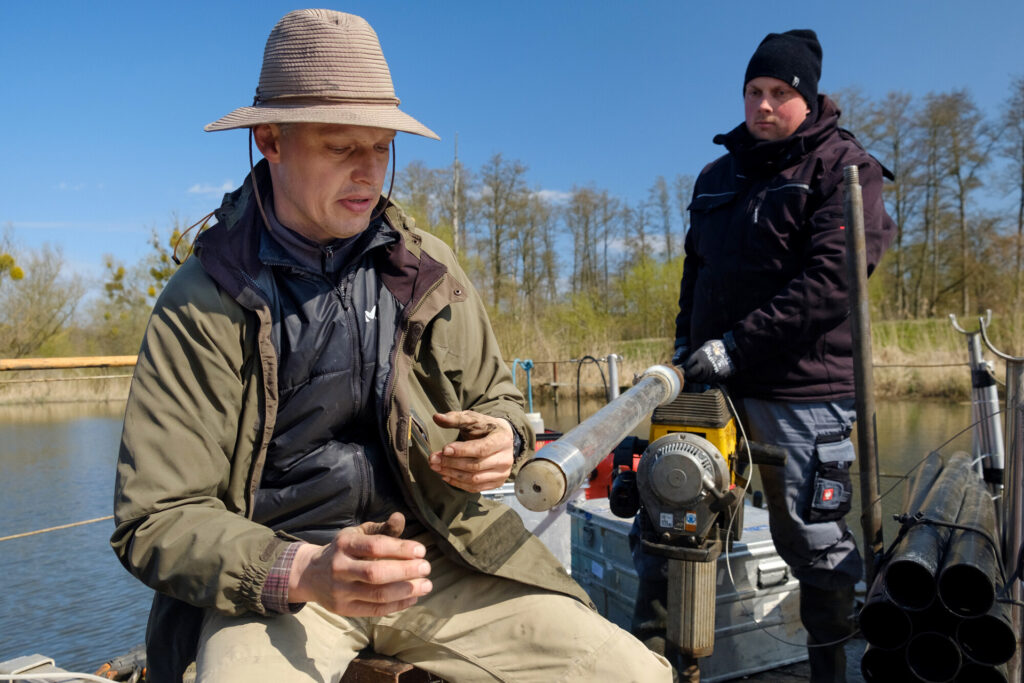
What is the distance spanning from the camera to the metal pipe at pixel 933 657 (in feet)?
6.15

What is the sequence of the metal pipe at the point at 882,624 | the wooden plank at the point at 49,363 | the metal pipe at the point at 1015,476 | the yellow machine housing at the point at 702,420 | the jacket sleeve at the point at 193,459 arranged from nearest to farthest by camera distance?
1. the jacket sleeve at the point at 193,459
2. the metal pipe at the point at 882,624
3. the metal pipe at the point at 1015,476
4. the yellow machine housing at the point at 702,420
5. the wooden plank at the point at 49,363

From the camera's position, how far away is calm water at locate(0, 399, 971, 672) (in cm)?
484

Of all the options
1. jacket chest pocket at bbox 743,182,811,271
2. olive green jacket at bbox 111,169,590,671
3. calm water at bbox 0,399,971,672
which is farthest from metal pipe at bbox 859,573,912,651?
calm water at bbox 0,399,971,672

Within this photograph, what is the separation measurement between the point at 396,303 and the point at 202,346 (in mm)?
442

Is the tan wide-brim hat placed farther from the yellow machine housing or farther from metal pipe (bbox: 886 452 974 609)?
metal pipe (bbox: 886 452 974 609)

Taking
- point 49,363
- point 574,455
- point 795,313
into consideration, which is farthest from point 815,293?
point 49,363

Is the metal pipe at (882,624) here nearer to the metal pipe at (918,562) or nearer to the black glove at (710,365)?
the metal pipe at (918,562)

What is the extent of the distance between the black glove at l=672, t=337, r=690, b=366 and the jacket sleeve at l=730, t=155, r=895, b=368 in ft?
1.45

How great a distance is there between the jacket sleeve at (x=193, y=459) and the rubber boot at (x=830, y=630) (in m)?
1.92

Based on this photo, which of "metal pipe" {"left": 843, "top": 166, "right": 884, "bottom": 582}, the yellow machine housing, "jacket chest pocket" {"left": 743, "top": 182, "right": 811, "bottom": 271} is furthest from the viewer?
"jacket chest pocket" {"left": 743, "top": 182, "right": 811, "bottom": 271}

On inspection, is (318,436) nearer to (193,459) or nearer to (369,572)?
(193,459)

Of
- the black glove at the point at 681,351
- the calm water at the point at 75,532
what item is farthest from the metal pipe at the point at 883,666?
the calm water at the point at 75,532

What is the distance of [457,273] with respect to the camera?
6.47 feet

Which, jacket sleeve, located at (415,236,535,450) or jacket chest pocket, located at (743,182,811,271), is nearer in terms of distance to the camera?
jacket sleeve, located at (415,236,535,450)
